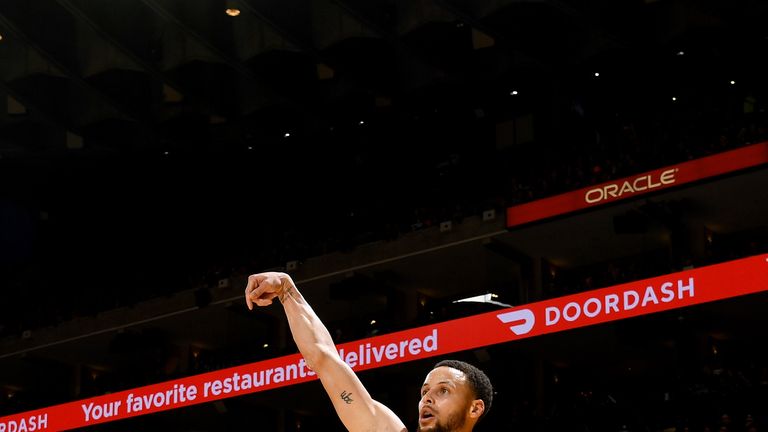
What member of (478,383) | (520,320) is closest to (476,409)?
(478,383)

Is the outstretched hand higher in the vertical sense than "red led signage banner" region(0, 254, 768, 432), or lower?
lower

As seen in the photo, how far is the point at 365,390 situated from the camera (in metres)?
4.04

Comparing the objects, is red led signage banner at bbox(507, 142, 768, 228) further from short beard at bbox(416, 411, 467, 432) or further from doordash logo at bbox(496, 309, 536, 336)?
short beard at bbox(416, 411, 467, 432)

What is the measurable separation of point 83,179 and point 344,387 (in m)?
29.5

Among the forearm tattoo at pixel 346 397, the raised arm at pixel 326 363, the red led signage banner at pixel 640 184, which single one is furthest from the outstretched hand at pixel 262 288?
the red led signage banner at pixel 640 184

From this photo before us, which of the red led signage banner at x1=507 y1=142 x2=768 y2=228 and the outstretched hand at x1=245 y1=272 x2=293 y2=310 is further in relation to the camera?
the red led signage banner at x1=507 y1=142 x2=768 y2=228

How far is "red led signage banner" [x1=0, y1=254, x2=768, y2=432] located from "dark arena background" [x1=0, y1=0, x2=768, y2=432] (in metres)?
0.04

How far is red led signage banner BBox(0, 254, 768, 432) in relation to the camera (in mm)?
17984

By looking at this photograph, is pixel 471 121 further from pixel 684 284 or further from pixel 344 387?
pixel 344 387

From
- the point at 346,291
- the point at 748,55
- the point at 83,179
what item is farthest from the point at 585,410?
the point at 83,179

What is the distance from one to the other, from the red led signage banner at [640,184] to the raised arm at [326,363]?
1819 cm

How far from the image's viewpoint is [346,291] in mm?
26562

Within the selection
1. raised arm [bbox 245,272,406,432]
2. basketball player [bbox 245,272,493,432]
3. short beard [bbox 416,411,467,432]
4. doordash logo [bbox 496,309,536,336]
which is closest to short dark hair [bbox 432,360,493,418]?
basketball player [bbox 245,272,493,432]

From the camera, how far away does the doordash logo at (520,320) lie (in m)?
19.4
